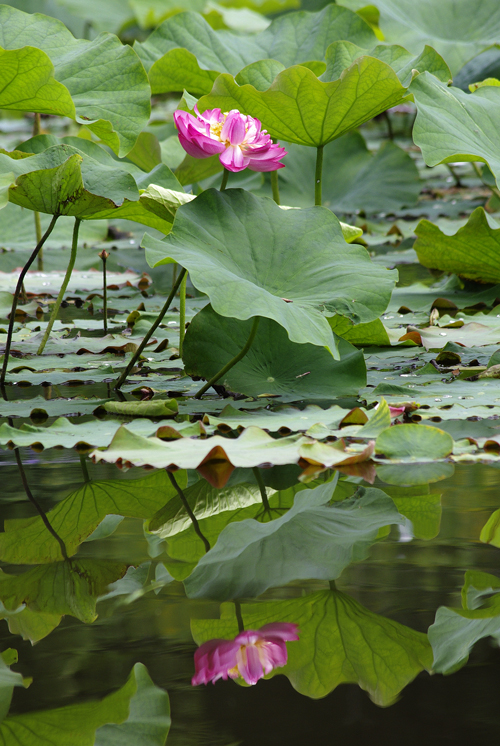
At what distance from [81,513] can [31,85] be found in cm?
104

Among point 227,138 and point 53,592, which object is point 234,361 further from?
point 53,592

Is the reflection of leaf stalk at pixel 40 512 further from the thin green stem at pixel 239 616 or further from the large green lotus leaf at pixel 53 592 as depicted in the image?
the thin green stem at pixel 239 616

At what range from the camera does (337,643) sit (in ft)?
2.38

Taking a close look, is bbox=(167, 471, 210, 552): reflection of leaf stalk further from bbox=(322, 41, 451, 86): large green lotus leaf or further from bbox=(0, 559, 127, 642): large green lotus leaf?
bbox=(322, 41, 451, 86): large green lotus leaf

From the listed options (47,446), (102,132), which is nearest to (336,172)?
(102,132)

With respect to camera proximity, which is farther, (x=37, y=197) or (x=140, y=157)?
(x=140, y=157)

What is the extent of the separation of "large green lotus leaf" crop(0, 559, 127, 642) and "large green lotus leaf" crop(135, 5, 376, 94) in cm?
208

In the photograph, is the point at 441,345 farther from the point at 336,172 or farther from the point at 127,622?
the point at 336,172

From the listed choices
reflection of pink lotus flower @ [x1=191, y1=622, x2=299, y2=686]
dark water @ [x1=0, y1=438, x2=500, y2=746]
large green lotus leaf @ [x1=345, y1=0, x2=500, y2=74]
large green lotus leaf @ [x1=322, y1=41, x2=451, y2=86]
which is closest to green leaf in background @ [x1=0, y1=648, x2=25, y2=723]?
dark water @ [x1=0, y1=438, x2=500, y2=746]

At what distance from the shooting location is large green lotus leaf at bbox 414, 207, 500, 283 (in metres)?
2.08

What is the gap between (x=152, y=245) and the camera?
4.19 feet

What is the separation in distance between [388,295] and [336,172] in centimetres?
273

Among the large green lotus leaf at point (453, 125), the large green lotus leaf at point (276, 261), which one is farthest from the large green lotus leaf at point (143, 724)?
the large green lotus leaf at point (453, 125)

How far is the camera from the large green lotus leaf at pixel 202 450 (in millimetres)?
1097
